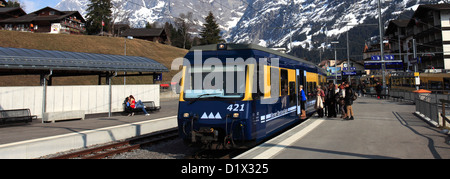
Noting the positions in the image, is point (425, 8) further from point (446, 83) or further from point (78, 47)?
point (78, 47)

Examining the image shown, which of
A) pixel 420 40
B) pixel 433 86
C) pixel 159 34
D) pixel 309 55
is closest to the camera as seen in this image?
pixel 433 86

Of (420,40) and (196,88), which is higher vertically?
(420,40)

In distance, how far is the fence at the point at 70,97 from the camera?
16.7 meters

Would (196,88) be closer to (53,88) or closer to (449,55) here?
(53,88)

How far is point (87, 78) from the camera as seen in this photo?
172 feet

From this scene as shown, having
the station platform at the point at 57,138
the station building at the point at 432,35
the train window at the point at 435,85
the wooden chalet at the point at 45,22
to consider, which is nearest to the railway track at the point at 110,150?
the station platform at the point at 57,138

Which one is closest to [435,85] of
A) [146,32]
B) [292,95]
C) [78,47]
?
[292,95]

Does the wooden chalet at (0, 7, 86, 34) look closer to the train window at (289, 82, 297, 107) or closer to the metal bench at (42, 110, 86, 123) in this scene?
the metal bench at (42, 110, 86, 123)

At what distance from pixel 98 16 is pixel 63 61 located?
7862cm

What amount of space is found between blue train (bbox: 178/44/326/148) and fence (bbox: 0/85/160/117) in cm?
1318

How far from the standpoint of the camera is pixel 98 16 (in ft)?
292
